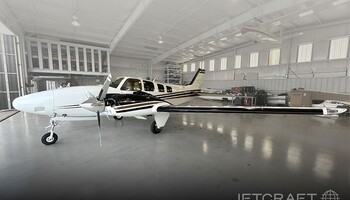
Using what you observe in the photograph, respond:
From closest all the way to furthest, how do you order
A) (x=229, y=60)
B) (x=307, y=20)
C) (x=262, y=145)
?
1. (x=262, y=145)
2. (x=307, y=20)
3. (x=229, y=60)

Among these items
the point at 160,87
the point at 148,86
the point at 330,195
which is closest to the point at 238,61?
the point at 160,87

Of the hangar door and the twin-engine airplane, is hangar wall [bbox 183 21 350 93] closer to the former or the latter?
the twin-engine airplane

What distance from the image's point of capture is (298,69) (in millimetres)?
12445

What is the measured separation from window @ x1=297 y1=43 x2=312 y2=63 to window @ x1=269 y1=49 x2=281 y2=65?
158 cm

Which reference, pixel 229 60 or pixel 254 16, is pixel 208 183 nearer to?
pixel 254 16

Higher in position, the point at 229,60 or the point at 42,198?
the point at 229,60

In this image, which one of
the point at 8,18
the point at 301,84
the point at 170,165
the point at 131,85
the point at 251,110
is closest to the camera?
the point at 170,165

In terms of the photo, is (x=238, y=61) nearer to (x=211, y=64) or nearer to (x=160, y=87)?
(x=211, y=64)

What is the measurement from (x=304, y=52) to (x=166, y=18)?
12.1 metres

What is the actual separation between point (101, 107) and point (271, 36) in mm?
9839

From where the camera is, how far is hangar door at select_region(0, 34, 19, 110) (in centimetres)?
896

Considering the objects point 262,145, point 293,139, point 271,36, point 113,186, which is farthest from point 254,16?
point 113,186

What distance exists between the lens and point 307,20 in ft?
34.3

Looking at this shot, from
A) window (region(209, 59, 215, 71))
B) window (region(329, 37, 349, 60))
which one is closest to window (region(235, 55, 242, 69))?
window (region(209, 59, 215, 71))
